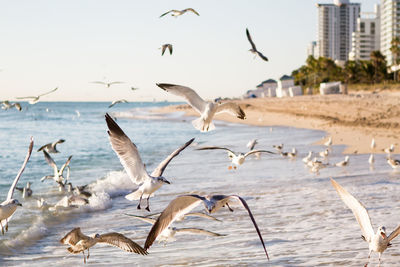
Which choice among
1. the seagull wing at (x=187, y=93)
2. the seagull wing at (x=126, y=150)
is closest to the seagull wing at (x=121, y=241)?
the seagull wing at (x=126, y=150)

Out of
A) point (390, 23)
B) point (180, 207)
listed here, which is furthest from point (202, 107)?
point (390, 23)

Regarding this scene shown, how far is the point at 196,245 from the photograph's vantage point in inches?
342

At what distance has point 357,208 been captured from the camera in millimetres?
6285

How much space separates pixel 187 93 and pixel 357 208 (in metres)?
3.30

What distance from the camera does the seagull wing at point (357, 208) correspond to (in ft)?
20.4

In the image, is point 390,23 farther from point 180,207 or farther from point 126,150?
point 180,207

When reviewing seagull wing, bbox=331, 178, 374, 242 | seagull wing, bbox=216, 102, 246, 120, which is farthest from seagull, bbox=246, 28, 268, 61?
seagull wing, bbox=331, 178, 374, 242

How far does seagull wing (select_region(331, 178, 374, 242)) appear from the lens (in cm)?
621

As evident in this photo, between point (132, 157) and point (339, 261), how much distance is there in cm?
324

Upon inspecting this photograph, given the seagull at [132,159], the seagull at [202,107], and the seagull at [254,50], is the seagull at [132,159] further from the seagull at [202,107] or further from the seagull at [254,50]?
the seagull at [254,50]

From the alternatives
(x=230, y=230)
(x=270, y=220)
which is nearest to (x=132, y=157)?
(x=230, y=230)

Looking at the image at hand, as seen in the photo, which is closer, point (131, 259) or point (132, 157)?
point (132, 157)

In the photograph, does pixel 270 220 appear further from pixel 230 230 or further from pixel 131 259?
pixel 131 259

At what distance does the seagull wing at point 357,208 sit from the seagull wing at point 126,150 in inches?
103
